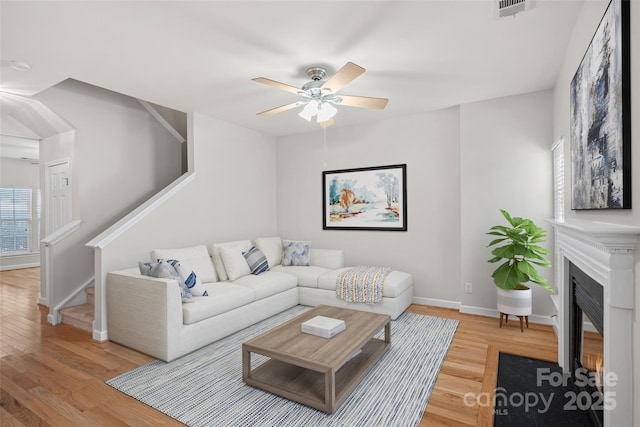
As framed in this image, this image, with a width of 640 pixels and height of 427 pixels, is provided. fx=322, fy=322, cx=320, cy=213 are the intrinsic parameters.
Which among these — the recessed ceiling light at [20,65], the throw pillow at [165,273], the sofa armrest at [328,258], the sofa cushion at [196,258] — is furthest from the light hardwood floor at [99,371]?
the recessed ceiling light at [20,65]

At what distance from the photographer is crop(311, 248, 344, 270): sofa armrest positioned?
15.8 feet

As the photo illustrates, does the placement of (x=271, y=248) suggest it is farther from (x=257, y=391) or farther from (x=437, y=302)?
(x=257, y=391)

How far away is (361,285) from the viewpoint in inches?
156

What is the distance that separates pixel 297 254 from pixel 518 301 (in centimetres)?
289

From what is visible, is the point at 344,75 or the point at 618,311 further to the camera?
the point at 344,75

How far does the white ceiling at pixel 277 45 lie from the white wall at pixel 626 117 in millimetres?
146

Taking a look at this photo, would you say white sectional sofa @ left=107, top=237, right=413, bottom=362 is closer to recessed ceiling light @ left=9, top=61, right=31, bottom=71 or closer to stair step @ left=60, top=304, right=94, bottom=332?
stair step @ left=60, top=304, right=94, bottom=332

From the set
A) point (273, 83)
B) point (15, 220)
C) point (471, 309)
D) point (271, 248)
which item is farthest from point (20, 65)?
point (15, 220)

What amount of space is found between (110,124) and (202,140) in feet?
4.19

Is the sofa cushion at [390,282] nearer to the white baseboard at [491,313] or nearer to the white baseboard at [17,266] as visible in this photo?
the white baseboard at [491,313]

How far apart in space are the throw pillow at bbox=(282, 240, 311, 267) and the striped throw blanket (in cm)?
83

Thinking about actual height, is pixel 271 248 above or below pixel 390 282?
above

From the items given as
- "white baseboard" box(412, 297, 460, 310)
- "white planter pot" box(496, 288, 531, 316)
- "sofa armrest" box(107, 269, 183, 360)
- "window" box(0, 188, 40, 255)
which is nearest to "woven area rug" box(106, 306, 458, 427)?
"sofa armrest" box(107, 269, 183, 360)

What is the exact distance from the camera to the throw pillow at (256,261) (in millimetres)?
4402
